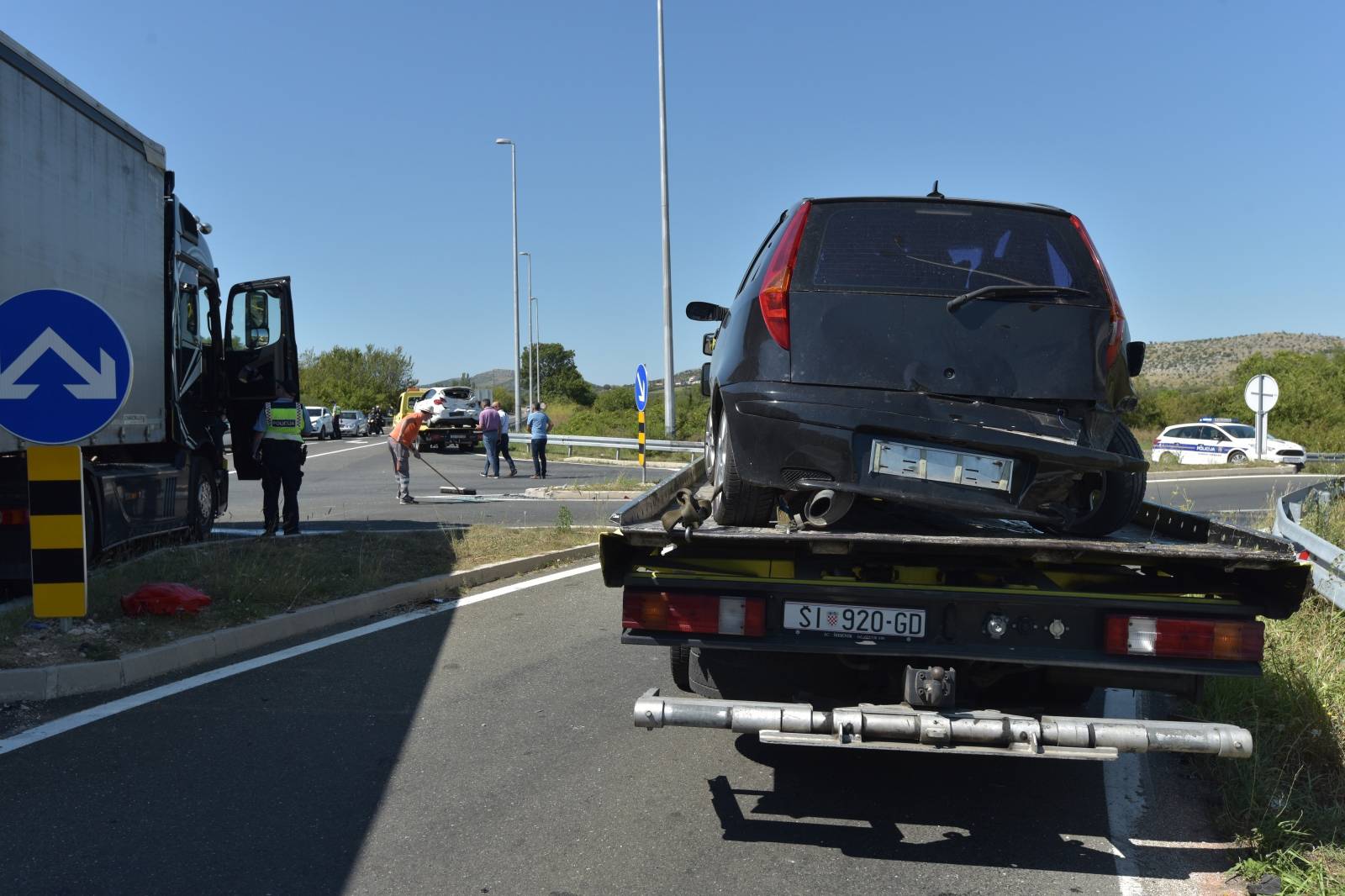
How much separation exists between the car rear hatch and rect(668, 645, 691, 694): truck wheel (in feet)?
4.32

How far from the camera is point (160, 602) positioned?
7207 mm

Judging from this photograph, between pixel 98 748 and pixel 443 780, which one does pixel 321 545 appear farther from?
pixel 443 780

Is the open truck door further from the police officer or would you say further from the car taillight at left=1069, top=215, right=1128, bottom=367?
the car taillight at left=1069, top=215, right=1128, bottom=367

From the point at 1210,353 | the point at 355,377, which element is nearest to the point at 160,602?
the point at 355,377

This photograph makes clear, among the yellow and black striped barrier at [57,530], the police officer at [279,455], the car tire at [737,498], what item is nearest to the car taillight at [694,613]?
the car tire at [737,498]

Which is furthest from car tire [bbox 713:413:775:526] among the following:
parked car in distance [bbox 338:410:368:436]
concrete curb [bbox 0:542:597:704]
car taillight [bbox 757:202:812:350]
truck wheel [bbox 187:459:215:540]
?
parked car in distance [bbox 338:410:368:436]

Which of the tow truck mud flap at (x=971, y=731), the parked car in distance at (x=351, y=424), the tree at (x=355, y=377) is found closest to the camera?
the tow truck mud flap at (x=971, y=731)

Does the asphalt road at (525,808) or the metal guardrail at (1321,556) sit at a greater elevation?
the metal guardrail at (1321,556)

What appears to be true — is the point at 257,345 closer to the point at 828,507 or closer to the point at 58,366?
the point at 58,366

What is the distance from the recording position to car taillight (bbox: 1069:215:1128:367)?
427 cm

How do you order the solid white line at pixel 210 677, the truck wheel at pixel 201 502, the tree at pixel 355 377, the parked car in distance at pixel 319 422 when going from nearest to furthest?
the solid white line at pixel 210 677 → the truck wheel at pixel 201 502 → the parked car in distance at pixel 319 422 → the tree at pixel 355 377

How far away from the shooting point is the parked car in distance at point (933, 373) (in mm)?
4051

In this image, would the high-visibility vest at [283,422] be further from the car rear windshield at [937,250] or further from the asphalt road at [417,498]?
the car rear windshield at [937,250]

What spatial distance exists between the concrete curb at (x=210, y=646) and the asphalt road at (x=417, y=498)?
6.27 feet
